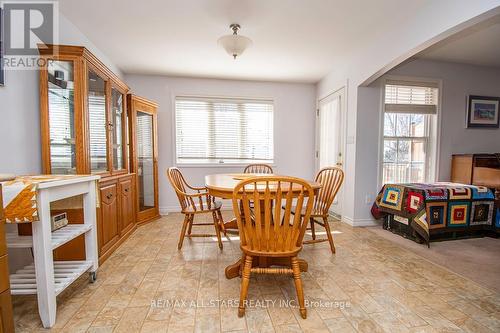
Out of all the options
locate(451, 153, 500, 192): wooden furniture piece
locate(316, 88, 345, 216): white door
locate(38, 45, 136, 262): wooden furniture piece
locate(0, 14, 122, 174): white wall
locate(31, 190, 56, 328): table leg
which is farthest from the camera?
locate(316, 88, 345, 216): white door

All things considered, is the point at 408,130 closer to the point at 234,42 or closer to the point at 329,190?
the point at 329,190

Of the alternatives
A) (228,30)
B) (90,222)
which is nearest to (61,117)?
(90,222)

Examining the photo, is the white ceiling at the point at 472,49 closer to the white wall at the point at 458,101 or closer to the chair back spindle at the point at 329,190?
the white wall at the point at 458,101

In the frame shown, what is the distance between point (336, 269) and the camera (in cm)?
200

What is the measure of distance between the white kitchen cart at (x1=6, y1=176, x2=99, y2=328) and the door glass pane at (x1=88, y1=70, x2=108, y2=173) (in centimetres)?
55

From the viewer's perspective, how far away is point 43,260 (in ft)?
4.22

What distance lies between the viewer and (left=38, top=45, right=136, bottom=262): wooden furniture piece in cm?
189

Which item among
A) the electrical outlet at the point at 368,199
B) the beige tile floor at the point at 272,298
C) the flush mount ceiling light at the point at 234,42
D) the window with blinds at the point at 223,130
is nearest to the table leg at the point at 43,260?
the beige tile floor at the point at 272,298

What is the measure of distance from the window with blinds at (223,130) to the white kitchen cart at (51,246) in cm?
237

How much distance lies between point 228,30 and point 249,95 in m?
1.68

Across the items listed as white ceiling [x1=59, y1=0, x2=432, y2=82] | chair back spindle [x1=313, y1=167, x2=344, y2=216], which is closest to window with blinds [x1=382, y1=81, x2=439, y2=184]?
white ceiling [x1=59, y1=0, x2=432, y2=82]

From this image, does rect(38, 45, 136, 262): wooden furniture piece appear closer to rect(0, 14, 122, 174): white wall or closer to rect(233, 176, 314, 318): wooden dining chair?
rect(0, 14, 122, 174): white wall

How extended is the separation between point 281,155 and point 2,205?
372 centimetres

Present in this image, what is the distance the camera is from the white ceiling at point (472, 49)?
2621 mm
